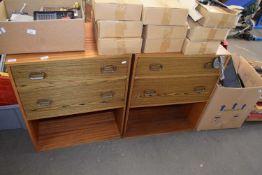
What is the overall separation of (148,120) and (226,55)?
819 mm

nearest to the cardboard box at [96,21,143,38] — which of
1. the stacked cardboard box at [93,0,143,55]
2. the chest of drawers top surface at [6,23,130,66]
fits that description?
the stacked cardboard box at [93,0,143,55]

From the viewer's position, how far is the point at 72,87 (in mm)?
1323

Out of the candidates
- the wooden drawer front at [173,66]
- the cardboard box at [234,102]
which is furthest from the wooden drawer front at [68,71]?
the cardboard box at [234,102]

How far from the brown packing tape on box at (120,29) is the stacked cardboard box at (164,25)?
11cm

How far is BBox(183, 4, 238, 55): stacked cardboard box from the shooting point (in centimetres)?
123

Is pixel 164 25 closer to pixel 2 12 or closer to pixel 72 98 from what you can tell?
pixel 72 98

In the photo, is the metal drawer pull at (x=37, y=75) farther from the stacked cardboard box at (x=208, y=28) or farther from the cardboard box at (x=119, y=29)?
the stacked cardboard box at (x=208, y=28)

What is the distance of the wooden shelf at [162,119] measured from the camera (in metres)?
1.82

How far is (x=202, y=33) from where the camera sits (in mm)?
1282

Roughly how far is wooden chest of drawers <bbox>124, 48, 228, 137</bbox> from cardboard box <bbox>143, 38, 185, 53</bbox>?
35mm

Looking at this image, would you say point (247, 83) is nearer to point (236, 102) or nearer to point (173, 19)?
point (236, 102)

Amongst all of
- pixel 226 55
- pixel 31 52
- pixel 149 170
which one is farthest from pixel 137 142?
pixel 31 52

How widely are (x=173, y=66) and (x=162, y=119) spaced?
0.68 meters

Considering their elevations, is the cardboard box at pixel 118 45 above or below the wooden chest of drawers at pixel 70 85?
above
